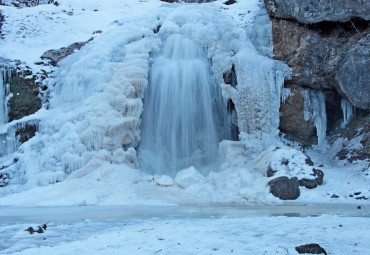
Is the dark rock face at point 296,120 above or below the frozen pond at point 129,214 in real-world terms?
above

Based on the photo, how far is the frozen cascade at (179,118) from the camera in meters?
11.6

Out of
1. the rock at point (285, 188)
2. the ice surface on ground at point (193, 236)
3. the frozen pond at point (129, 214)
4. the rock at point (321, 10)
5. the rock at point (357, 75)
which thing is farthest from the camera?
the rock at point (357, 75)

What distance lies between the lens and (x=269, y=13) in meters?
13.8

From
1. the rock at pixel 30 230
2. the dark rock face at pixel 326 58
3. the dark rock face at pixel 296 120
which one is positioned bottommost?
the rock at pixel 30 230

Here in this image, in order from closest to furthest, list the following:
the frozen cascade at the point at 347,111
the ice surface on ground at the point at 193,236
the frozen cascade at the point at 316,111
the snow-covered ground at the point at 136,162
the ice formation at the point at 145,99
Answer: the ice surface on ground at the point at 193,236 < the snow-covered ground at the point at 136,162 < the ice formation at the point at 145,99 < the frozen cascade at the point at 347,111 < the frozen cascade at the point at 316,111

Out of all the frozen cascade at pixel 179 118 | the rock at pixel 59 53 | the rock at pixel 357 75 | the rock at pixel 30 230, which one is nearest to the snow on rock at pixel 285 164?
the frozen cascade at pixel 179 118

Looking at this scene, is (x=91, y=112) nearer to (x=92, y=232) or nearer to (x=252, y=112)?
(x=252, y=112)

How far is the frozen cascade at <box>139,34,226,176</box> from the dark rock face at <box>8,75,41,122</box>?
3748 mm

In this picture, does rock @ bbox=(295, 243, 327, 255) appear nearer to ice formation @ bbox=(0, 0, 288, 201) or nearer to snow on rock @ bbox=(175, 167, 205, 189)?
ice formation @ bbox=(0, 0, 288, 201)

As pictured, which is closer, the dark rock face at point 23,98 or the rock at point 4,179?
the rock at point 4,179

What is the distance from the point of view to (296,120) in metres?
12.7

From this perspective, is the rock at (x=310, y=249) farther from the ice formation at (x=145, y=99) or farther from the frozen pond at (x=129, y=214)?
the ice formation at (x=145, y=99)

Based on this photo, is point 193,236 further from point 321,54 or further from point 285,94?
point 321,54

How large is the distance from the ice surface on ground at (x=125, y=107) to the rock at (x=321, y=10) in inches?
42.3
